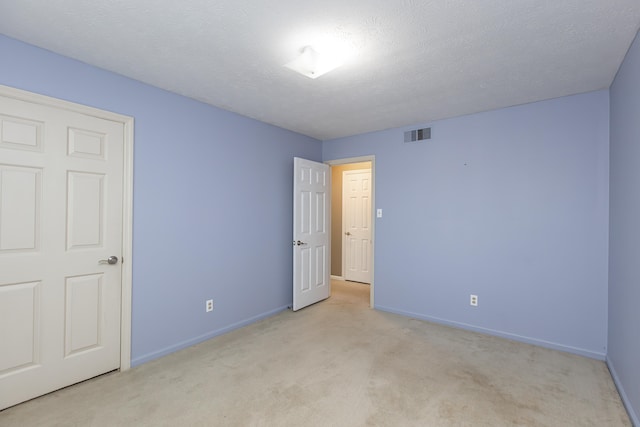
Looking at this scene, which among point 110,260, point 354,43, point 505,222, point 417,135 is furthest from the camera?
point 417,135

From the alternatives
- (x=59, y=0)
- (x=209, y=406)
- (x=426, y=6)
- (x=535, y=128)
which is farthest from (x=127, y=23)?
(x=535, y=128)

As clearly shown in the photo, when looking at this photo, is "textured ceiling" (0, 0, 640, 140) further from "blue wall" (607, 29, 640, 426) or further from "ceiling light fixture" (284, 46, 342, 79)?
"blue wall" (607, 29, 640, 426)

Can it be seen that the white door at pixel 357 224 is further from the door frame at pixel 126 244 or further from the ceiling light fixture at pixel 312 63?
the door frame at pixel 126 244

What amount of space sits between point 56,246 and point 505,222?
401cm

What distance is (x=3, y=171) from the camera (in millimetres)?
2000

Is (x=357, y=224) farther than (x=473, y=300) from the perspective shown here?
Yes

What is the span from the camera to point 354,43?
2039 millimetres

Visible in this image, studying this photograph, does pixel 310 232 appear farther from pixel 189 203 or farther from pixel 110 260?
pixel 110 260

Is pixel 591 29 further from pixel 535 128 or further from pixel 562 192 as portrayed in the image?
pixel 562 192

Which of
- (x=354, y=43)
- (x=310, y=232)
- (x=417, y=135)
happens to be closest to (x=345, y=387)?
(x=310, y=232)

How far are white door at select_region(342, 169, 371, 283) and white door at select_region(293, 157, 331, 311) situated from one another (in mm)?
1329

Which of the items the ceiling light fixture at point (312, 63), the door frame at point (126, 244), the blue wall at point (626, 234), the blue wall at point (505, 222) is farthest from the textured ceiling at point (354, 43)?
the door frame at point (126, 244)

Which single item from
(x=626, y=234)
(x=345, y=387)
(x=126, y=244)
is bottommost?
(x=345, y=387)

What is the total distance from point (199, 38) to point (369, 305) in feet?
12.2
